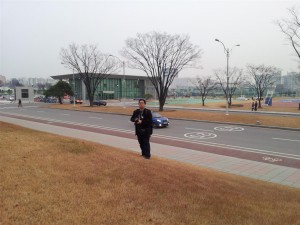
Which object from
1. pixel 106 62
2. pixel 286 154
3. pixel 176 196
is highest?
pixel 106 62

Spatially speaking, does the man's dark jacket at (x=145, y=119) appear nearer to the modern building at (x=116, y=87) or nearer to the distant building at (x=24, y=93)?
the modern building at (x=116, y=87)

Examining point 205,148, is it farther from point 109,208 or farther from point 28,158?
point 109,208

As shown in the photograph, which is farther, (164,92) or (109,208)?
(164,92)

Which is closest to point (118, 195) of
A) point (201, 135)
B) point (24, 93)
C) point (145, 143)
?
point (145, 143)

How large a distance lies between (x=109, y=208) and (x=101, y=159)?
2763mm

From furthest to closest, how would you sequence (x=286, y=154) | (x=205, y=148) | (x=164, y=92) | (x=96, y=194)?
(x=164, y=92)
(x=205, y=148)
(x=286, y=154)
(x=96, y=194)

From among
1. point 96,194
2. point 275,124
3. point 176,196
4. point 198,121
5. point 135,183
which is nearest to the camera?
point 96,194

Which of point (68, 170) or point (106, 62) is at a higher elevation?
point (106, 62)

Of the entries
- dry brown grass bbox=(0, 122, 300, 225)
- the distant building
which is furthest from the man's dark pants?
the distant building

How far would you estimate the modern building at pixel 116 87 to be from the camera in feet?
298

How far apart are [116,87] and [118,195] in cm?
9412

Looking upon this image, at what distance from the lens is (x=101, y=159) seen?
6.79 m

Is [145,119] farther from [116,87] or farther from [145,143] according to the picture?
[116,87]

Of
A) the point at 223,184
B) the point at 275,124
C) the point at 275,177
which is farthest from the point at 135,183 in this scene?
the point at 275,124
